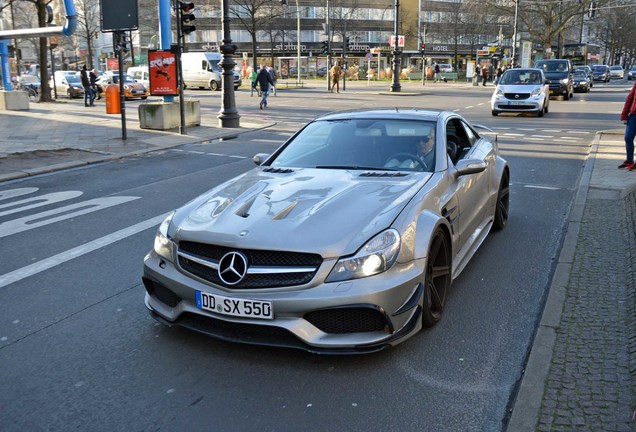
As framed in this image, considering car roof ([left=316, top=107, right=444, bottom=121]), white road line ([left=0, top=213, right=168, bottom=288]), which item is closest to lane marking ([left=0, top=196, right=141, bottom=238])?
white road line ([left=0, top=213, right=168, bottom=288])

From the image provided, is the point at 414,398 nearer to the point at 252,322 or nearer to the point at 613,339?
the point at 252,322

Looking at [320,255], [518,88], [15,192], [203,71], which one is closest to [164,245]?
[320,255]

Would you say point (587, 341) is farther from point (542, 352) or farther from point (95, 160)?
point (95, 160)

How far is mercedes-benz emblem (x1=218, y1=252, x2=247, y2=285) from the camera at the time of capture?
3.71 metres

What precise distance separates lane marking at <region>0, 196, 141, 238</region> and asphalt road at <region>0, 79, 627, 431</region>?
6cm

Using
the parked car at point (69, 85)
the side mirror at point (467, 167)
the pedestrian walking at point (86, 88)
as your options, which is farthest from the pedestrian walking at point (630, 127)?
the parked car at point (69, 85)

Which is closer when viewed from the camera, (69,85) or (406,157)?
(406,157)

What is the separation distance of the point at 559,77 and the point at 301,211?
3264cm

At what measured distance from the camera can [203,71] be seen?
4875 centimetres

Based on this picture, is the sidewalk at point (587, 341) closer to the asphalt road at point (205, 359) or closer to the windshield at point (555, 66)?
the asphalt road at point (205, 359)

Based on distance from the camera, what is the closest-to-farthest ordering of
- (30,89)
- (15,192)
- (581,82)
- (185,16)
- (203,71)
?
(15,192) → (185,16) → (30,89) → (581,82) → (203,71)

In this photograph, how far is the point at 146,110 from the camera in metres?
19.7

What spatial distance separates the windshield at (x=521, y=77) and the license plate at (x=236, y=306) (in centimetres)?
2251

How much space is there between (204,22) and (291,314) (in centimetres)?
9250
